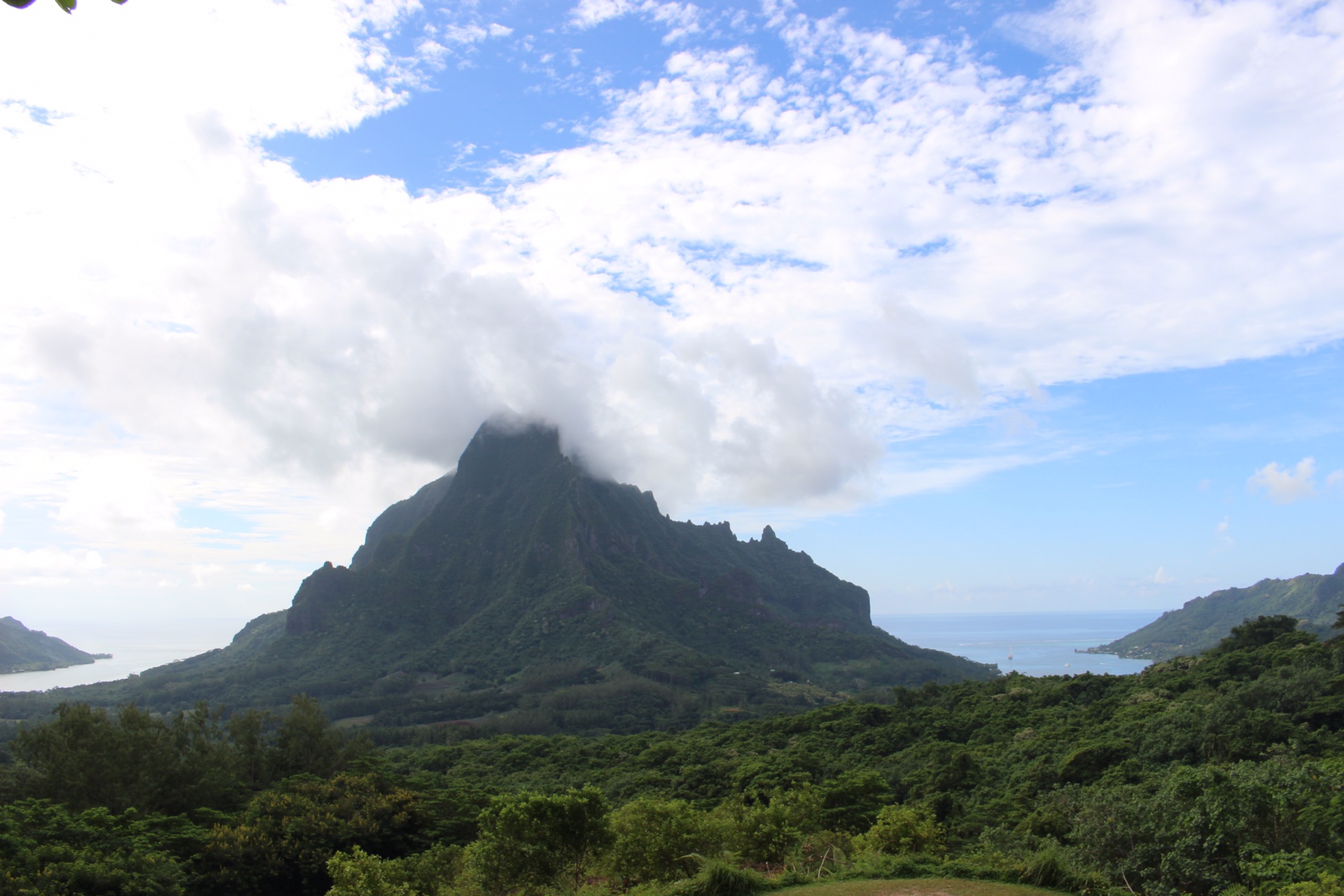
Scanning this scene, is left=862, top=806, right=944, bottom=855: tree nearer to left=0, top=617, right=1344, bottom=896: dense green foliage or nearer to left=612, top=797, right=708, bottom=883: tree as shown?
left=0, top=617, right=1344, bottom=896: dense green foliage

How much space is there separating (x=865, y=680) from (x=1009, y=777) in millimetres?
87594

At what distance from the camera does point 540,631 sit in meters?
116

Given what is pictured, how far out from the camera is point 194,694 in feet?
318

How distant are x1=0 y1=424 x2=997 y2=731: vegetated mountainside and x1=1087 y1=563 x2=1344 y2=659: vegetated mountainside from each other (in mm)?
34947

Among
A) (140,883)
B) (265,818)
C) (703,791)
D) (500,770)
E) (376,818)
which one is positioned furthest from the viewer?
(500,770)

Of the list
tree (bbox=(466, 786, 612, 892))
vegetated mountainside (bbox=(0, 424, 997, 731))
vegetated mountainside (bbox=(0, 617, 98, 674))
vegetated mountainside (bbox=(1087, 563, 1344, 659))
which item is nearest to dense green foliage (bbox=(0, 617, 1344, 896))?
tree (bbox=(466, 786, 612, 892))

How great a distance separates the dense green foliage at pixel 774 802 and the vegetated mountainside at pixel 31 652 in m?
146

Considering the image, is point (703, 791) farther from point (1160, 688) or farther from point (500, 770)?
point (1160, 688)

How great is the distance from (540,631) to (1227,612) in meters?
130

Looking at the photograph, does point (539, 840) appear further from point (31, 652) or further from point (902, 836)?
point (31, 652)

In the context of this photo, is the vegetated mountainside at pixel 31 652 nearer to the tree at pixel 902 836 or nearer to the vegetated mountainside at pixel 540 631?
the vegetated mountainside at pixel 540 631

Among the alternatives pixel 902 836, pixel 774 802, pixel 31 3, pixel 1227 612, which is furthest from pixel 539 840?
pixel 1227 612

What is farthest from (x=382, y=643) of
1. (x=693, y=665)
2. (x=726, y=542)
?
(x=726, y=542)

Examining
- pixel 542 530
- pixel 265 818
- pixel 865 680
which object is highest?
pixel 542 530
